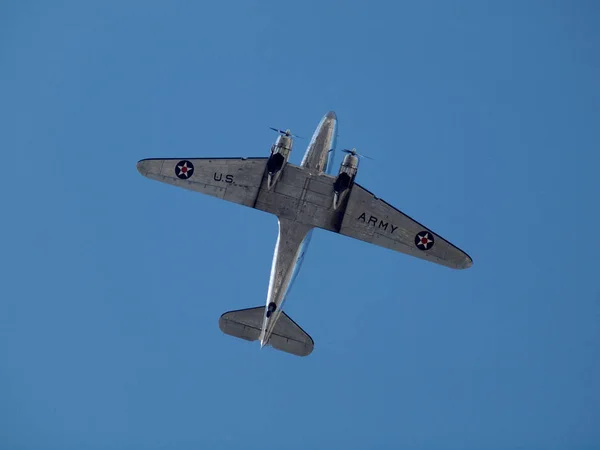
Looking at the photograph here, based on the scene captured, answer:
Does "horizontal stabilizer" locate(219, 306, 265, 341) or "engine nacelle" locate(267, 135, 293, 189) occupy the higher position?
"engine nacelle" locate(267, 135, 293, 189)

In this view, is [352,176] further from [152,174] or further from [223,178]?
[152,174]

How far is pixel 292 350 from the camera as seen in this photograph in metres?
45.6

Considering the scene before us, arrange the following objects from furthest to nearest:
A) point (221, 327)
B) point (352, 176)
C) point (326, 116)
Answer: point (326, 116), point (221, 327), point (352, 176)

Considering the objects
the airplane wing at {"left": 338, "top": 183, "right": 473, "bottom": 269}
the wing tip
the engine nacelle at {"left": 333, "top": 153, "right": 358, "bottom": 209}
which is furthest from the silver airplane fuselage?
the wing tip

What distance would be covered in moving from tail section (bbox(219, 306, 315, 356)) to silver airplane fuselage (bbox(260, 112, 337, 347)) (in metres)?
1.48

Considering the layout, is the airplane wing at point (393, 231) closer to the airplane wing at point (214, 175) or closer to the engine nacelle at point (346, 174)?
the engine nacelle at point (346, 174)

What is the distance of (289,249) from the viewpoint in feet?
146

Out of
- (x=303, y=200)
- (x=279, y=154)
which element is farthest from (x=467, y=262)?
(x=279, y=154)

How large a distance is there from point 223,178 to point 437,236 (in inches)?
567

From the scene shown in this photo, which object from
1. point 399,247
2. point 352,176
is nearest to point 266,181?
point 352,176

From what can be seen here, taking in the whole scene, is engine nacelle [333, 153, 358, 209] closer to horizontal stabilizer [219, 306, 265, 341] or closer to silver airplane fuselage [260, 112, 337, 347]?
silver airplane fuselage [260, 112, 337, 347]

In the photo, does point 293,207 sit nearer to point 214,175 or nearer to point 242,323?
point 214,175

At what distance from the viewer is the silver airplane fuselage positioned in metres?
43.2

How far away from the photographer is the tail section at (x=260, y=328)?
45.4 meters
